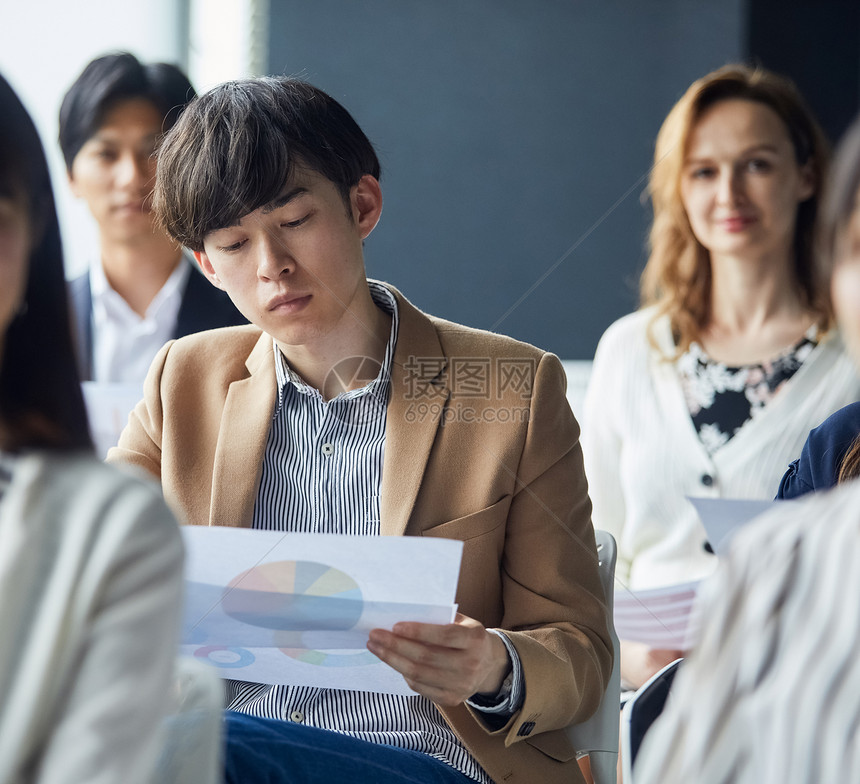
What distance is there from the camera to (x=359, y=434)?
47.1 inches

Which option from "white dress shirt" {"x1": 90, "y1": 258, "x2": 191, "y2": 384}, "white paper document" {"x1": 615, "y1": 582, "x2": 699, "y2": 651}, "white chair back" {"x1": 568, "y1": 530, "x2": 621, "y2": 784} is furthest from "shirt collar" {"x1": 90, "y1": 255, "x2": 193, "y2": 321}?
"white chair back" {"x1": 568, "y1": 530, "x2": 621, "y2": 784}

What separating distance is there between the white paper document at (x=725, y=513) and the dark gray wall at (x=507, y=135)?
1771 millimetres

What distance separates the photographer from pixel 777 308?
1929 mm

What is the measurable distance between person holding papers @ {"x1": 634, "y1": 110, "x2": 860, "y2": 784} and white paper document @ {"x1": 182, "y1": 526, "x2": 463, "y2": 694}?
31cm

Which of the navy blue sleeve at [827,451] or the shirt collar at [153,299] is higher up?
the navy blue sleeve at [827,451]

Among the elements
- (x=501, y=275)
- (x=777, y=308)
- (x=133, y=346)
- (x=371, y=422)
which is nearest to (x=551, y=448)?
(x=371, y=422)

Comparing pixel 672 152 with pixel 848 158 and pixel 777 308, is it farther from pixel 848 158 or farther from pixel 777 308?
pixel 848 158

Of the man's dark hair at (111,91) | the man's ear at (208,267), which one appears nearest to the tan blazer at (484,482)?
the man's ear at (208,267)

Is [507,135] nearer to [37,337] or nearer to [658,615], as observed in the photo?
[658,615]

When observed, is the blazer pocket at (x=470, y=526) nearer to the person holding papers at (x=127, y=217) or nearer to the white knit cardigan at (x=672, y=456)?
the white knit cardigan at (x=672, y=456)

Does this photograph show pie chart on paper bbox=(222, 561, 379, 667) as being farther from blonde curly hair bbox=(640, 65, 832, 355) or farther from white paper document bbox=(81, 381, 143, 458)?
blonde curly hair bbox=(640, 65, 832, 355)

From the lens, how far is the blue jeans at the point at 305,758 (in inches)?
34.7

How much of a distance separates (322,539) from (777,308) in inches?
50.8

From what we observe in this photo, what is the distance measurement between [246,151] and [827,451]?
74cm
